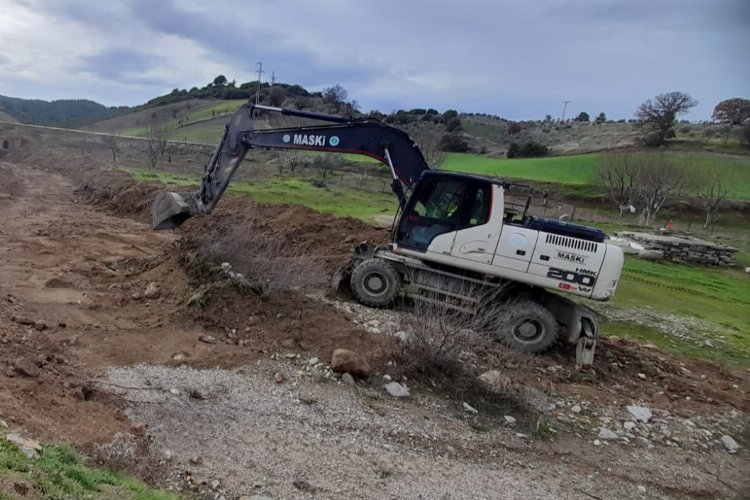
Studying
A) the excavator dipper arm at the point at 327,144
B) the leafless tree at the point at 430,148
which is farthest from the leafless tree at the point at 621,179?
the excavator dipper arm at the point at 327,144

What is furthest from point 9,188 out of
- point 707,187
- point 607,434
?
Answer: point 707,187

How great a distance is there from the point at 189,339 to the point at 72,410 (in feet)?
7.82

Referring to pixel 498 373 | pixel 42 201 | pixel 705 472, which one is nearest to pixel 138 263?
pixel 498 373

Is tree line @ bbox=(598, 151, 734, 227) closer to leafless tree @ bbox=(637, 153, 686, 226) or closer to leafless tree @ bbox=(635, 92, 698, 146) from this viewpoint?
leafless tree @ bbox=(637, 153, 686, 226)

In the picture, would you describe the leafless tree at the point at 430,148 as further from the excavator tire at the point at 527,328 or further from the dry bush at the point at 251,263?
the excavator tire at the point at 527,328

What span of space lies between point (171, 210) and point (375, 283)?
170 inches

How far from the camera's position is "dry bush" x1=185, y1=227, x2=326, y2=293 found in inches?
348

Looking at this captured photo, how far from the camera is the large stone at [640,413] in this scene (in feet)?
22.2

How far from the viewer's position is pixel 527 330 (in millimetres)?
8797

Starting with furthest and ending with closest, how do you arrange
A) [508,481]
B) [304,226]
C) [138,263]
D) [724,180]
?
[724,180], [304,226], [138,263], [508,481]

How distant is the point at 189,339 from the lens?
282 inches

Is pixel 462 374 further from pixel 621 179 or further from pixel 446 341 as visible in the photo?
pixel 621 179

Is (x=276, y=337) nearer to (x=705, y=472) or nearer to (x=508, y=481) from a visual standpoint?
(x=508, y=481)

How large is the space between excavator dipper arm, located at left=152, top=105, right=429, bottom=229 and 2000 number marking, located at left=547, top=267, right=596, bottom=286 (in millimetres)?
3047
